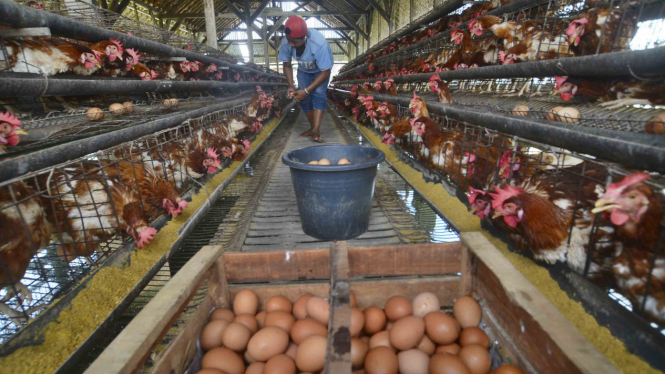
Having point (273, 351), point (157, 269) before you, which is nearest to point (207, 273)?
point (273, 351)

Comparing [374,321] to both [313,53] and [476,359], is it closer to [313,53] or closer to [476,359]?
[476,359]

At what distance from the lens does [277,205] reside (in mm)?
2818

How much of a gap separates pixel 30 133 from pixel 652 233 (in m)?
3.30

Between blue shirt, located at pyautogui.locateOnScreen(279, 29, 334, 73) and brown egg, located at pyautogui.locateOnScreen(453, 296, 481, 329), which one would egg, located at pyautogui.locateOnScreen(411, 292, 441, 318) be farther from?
blue shirt, located at pyautogui.locateOnScreen(279, 29, 334, 73)

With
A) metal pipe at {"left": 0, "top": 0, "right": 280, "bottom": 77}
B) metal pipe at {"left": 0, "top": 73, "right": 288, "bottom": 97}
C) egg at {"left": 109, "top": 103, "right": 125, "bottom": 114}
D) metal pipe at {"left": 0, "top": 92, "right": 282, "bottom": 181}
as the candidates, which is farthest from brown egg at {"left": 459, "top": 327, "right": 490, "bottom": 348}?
egg at {"left": 109, "top": 103, "right": 125, "bottom": 114}

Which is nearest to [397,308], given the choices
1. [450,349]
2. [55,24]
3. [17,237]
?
[450,349]

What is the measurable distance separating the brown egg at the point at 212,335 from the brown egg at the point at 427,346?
28.6 inches

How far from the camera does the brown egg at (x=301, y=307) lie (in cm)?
129

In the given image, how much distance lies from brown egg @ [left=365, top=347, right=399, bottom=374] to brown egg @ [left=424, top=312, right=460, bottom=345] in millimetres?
189

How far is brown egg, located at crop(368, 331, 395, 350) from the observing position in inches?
45.8

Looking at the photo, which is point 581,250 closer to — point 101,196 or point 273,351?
point 273,351

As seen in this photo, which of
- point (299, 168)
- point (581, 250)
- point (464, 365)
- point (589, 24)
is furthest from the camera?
point (589, 24)

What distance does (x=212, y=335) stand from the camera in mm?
1178

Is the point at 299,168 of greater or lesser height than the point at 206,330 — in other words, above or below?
above
